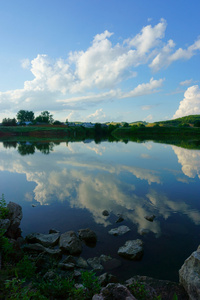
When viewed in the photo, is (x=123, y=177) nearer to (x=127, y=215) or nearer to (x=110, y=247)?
(x=127, y=215)

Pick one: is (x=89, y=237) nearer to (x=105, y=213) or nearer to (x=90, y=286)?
(x=105, y=213)

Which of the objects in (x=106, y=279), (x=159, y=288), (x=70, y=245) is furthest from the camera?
(x=70, y=245)

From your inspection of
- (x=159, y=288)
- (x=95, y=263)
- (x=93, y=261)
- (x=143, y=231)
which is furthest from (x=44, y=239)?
(x=159, y=288)

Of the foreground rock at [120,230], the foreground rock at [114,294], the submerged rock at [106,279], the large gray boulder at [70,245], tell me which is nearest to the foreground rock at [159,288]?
the submerged rock at [106,279]

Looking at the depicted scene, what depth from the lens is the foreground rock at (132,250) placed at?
862 cm

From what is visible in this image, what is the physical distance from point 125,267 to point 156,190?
11183 millimetres

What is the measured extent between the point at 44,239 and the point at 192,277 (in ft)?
24.0

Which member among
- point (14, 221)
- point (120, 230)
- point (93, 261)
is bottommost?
point (93, 261)

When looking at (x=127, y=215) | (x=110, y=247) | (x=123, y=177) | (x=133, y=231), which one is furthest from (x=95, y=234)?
(x=123, y=177)

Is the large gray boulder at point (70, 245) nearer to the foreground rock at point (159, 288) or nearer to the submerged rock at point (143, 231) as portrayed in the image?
the foreground rock at point (159, 288)

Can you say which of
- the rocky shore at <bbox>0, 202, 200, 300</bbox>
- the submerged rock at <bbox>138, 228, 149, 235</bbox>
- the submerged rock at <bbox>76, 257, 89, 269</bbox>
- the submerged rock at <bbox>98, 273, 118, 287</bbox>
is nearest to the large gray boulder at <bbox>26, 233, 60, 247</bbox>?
the rocky shore at <bbox>0, 202, 200, 300</bbox>

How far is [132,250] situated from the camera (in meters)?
8.84

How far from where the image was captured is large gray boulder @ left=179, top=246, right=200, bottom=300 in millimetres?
5742

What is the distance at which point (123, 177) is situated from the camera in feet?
75.6
